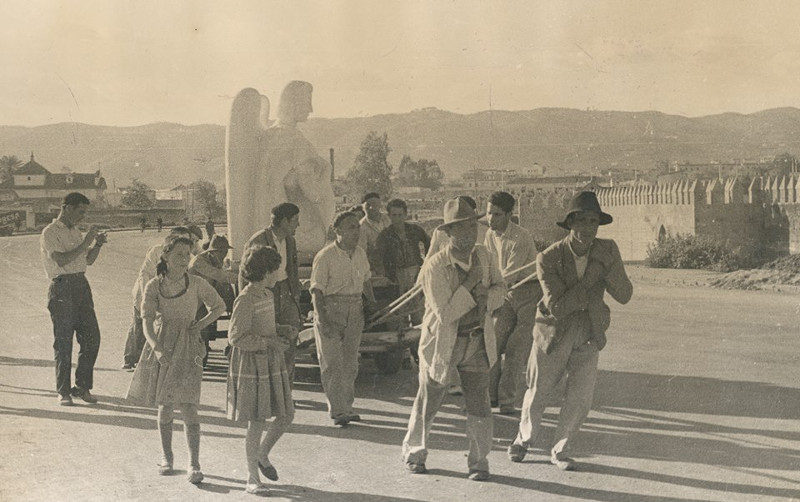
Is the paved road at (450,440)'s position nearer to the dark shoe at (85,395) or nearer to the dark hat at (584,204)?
the dark shoe at (85,395)

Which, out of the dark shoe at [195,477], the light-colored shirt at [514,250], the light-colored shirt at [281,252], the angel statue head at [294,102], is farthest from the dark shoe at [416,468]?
the angel statue head at [294,102]

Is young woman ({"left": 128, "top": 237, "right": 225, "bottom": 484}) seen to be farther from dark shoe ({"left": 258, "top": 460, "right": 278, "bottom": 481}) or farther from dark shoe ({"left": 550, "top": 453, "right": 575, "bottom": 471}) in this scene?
dark shoe ({"left": 550, "top": 453, "right": 575, "bottom": 471})

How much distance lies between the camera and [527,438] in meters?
5.78

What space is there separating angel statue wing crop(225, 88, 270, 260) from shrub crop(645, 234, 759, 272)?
17.0 meters

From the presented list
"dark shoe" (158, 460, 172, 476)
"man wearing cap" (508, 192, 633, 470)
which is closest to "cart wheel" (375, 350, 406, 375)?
"man wearing cap" (508, 192, 633, 470)

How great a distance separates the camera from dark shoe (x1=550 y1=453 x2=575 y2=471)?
555 cm

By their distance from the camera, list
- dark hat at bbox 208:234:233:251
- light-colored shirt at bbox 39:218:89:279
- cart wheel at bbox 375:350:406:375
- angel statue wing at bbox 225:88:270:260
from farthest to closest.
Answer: angel statue wing at bbox 225:88:270:260 → cart wheel at bbox 375:350:406:375 → dark hat at bbox 208:234:233:251 → light-colored shirt at bbox 39:218:89:279

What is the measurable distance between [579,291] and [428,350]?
1.06m

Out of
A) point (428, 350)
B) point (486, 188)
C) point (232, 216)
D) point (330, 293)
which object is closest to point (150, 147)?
point (232, 216)

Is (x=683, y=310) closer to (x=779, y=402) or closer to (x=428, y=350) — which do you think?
(x=779, y=402)

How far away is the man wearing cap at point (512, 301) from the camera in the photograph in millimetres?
7277

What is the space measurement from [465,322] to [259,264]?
50.3 inches

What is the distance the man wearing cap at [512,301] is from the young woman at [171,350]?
2503mm

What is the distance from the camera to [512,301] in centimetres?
729
